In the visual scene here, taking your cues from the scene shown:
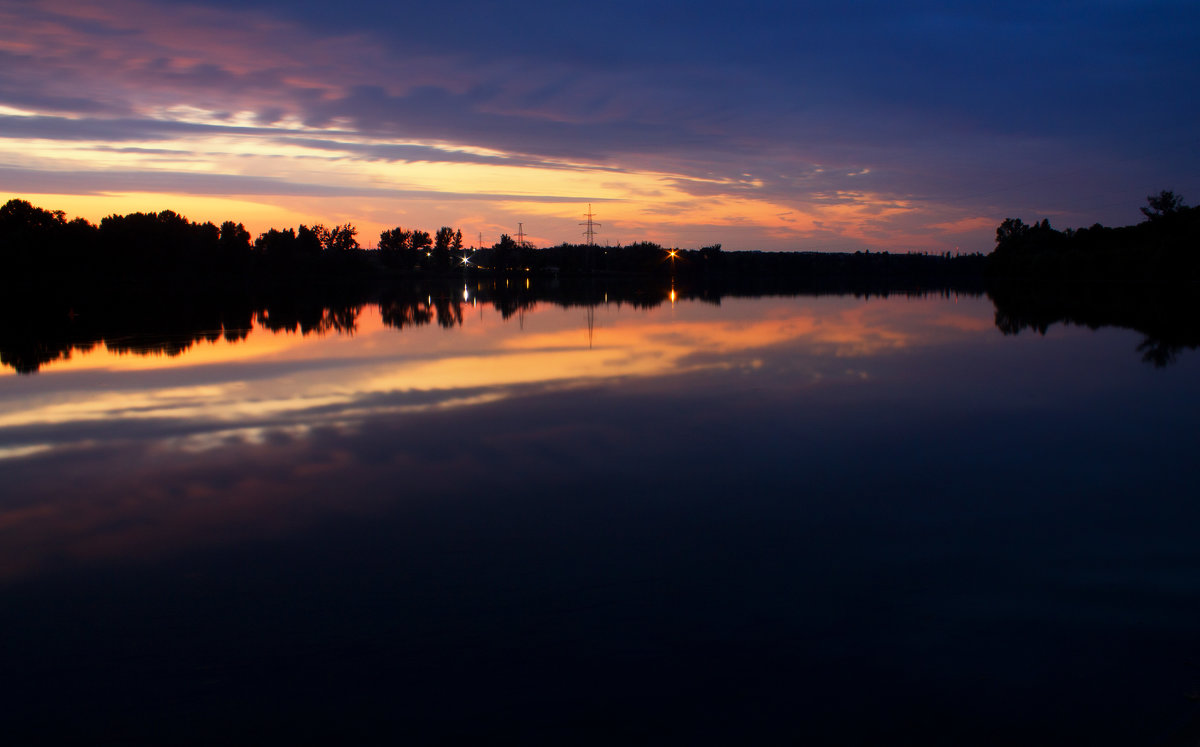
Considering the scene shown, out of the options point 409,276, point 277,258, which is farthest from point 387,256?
point 277,258

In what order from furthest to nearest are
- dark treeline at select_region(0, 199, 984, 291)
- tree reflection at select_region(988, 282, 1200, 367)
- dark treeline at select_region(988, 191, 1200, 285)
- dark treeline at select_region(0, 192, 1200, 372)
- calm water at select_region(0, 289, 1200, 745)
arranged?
dark treeline at select_region(988, 191, 1200, 285) < dark treeline at select_region(0, 199, 984, 291) < dark treeline at select_region(0, 192, 1200, 372) < tree reflection at select_region(988, 282, 1200, 367) < calm water at select_region(0, 289, 1200, 745)

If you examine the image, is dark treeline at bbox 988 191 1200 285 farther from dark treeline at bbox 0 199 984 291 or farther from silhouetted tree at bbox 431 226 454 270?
silhouetted tree at bbox 431 226 454 270

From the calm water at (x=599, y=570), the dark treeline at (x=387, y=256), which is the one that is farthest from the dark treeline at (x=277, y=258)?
the calm water at (x=599, y=570)

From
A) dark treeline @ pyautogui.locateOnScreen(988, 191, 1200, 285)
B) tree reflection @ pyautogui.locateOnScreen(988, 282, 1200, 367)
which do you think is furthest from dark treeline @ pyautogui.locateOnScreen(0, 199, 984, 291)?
tree reflection @ pyautogui.locateOnScreen(988, 282, 1200, 367)

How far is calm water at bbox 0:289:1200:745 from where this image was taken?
14.9 feet

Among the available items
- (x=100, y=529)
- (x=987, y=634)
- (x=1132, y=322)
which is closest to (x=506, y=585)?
(x=987, y=634)

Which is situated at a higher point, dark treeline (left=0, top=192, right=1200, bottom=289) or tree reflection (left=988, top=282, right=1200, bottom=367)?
dark treeline (left=0, top=192, right=1200, bottom=289)

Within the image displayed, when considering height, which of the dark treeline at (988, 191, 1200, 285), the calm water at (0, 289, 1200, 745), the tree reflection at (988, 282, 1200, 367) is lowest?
the calm water at (0, 289, 1200, 745)

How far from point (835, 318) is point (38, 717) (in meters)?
33.6

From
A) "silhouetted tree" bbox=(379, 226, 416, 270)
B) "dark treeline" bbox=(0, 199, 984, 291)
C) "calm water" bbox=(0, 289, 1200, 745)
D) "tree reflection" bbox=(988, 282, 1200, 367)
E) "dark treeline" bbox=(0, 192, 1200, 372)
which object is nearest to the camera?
"calm water" bbox=(0, 289, 1200, 745)

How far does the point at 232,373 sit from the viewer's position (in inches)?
676

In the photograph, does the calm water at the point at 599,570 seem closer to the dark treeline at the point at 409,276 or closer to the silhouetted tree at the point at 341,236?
the dark treeline at the point at 409,276

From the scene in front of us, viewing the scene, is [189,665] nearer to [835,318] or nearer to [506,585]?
[506,585]

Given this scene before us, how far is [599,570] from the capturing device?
20.5 feet
